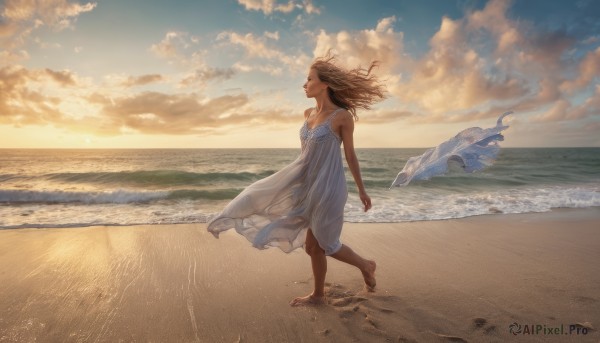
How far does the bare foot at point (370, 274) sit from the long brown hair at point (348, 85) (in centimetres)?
155

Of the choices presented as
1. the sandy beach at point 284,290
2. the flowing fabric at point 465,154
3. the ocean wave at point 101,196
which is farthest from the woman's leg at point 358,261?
the ocean wave at point 101,196

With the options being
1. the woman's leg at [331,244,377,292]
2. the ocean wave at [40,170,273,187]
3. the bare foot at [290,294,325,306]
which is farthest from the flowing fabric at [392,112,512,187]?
the ocean wave at [40,170,273,187]

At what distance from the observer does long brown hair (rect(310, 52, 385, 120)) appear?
3.06m

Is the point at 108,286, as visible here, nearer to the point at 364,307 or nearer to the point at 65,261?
the point at 65,261

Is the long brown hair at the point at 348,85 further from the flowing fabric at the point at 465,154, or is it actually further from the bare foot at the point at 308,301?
the bare foot at the point at 308,301

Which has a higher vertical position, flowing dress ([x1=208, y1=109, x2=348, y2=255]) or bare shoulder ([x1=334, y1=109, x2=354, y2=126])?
bare shoulder ([x1=334, y1=109, x2=354, y2=126])

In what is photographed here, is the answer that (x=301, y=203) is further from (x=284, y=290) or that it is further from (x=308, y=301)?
(x=284, y=290)

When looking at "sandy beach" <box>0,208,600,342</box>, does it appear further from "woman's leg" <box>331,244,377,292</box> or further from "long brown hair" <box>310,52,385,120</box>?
"long brown hair" <box>310,52,385,120</box>

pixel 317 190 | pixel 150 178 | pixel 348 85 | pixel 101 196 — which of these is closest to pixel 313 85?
pixel 348 85

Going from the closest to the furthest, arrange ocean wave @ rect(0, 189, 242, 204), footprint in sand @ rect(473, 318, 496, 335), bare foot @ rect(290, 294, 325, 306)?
footprint in sand @ rect(473, 318, 496, 335) < bare foot @ rect(290, 294, 325, 306) < ocean wave @ rect(0, 189, 242, 204)

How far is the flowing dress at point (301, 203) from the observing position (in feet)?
9.98

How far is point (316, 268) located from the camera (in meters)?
3.32

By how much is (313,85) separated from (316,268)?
1785 millimetres

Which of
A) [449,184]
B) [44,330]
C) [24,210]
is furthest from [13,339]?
[449,184]
